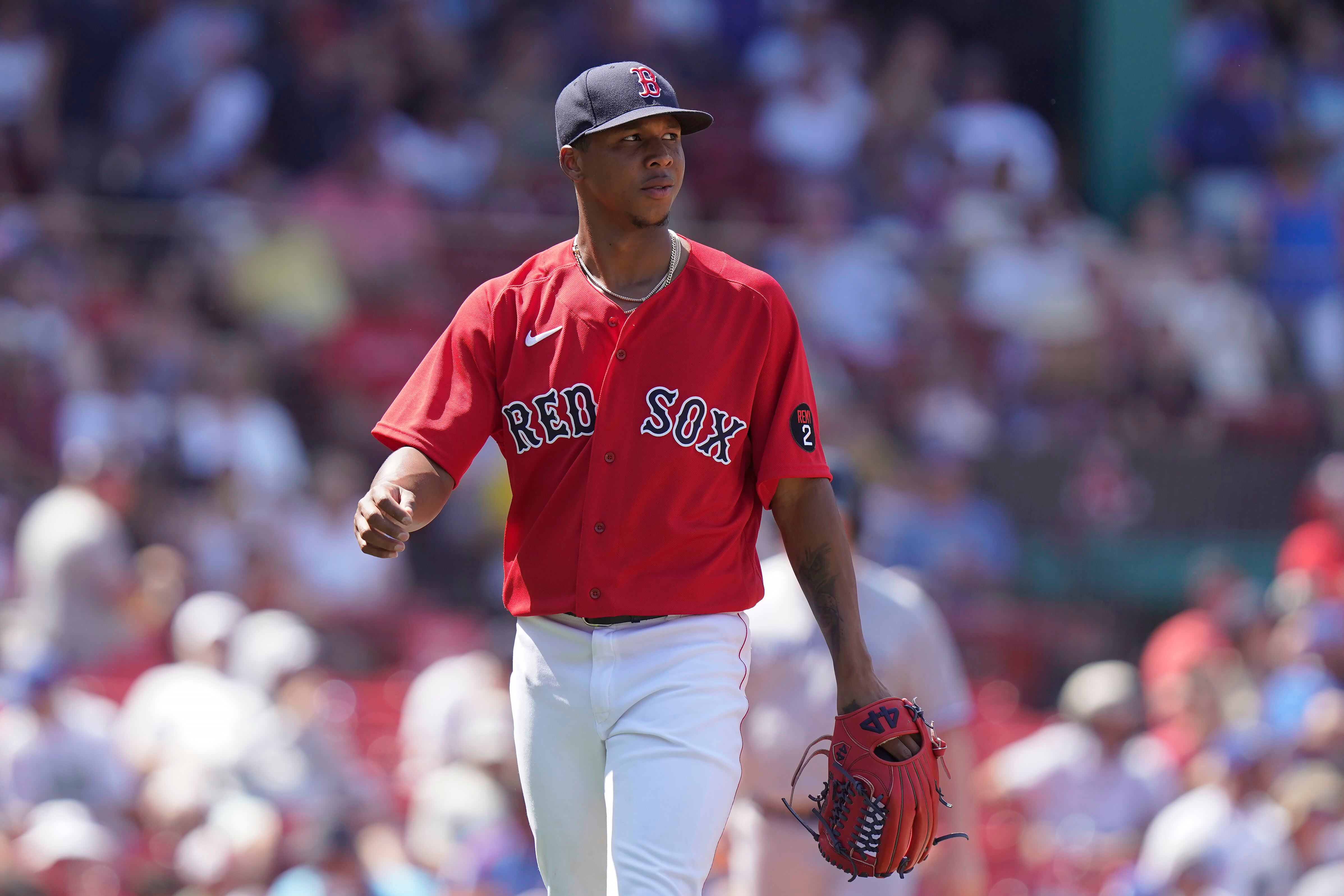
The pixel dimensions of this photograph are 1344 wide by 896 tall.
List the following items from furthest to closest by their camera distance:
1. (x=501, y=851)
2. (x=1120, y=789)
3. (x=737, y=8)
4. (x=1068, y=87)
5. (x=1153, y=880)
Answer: (x=1068, y=87), (x=737, y=8), (x=1120, y=789), (x=1153, y=880), (x=501, y=851)

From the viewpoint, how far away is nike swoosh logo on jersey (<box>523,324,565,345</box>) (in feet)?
10.7

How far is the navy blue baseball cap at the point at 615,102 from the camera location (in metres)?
3.16

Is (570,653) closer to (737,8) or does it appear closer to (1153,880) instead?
(1153,880)

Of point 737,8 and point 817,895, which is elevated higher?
point 737,8

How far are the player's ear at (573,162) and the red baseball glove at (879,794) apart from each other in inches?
44.0

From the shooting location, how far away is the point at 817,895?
14.5 ft

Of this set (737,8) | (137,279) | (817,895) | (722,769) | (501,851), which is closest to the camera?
(722,769)

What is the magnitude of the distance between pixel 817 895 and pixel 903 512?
507 centimetres

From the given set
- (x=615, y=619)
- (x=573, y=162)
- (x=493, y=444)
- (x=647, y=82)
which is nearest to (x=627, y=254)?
(x=573, y=162)

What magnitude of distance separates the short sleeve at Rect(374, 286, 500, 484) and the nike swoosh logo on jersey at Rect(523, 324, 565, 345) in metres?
0.07

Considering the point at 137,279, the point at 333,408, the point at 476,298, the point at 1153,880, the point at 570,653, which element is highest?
the point at 476,298

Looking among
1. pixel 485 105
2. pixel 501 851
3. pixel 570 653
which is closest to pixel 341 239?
pixel 485 105

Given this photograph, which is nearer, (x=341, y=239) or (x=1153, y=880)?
(x=1153, y=880)

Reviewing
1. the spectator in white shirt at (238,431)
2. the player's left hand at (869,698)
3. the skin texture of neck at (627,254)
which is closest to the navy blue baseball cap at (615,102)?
the skin texture of neck at (627,254)
